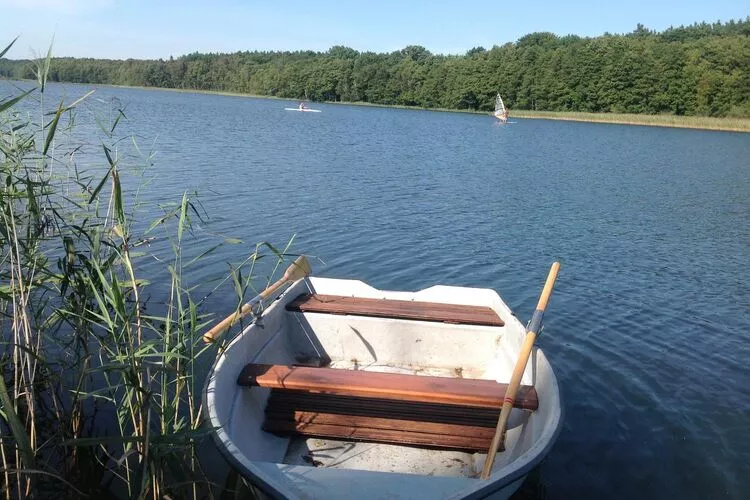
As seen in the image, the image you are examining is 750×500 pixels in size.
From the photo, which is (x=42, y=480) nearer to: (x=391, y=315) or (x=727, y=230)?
(x=391, y=315)

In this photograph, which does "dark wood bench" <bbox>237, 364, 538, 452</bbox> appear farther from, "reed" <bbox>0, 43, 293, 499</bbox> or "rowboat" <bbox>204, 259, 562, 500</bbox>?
"reed" <bbox>0, 43, 293, 499</bbox>

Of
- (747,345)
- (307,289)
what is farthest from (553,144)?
(307,289)

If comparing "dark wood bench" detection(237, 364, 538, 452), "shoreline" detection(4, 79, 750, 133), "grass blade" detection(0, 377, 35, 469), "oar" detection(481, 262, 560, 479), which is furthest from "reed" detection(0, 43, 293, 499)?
"shoreline" detection(4, 79, 750, 133)

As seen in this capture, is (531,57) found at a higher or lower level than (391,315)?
higher

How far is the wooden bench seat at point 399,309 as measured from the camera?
5883 mm

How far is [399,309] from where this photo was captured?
240 inches

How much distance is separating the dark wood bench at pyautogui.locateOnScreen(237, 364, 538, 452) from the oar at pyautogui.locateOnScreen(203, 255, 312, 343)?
39cm

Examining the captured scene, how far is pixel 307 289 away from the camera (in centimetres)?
663

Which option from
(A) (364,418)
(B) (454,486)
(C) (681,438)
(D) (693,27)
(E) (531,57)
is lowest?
(C) (681,438)

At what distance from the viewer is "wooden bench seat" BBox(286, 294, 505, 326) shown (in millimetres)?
5883

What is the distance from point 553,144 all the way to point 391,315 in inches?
1326

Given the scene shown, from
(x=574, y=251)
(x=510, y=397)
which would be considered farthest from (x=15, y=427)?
(x=574, y=251)

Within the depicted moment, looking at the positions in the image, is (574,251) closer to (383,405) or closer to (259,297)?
(259,297)

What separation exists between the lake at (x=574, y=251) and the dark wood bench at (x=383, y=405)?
3.14 ft
